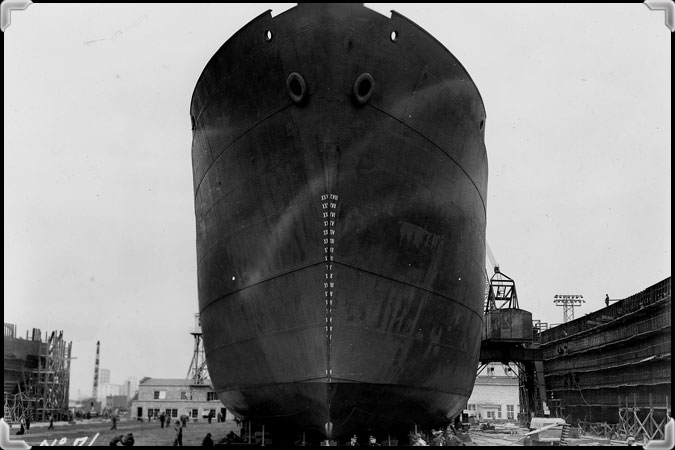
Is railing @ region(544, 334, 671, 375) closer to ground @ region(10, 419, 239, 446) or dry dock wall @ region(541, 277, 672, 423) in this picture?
dry dock wall @ region(541, 277, 672, 423)

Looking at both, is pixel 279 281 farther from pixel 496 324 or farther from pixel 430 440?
pixel 496 324

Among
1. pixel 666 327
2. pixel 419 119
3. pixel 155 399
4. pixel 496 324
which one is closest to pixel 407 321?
pixel 419 119

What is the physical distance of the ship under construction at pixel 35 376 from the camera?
3017 centimetres

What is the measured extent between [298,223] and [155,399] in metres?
35.2

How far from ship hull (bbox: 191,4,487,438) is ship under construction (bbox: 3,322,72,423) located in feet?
78.8

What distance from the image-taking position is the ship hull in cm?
841

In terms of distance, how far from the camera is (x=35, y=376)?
108 ft

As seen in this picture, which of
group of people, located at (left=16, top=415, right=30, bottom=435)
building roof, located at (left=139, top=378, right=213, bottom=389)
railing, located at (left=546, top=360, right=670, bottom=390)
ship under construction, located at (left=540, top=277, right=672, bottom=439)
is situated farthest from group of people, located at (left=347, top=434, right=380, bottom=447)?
building roof, located at (left=139, top=378, right=213, bottom=389)

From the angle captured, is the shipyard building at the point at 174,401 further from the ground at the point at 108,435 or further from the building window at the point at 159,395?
the ground at the point at 108,435

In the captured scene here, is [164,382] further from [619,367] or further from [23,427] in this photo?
[619,367]

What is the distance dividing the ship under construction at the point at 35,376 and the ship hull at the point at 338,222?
2403 centimetres

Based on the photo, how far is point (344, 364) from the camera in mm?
8133

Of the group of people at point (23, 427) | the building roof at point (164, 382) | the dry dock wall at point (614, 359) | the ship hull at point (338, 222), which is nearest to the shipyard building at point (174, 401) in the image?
the building roof at point (164, 382)

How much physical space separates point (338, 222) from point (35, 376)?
30.7 meters
